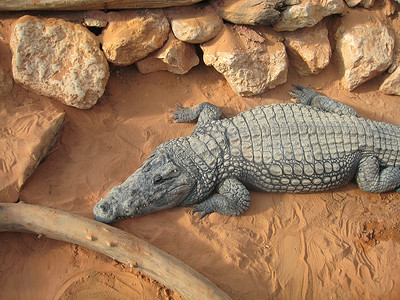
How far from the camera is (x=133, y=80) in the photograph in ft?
15.1

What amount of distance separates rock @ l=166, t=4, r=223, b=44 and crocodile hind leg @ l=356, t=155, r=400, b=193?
2631 mm

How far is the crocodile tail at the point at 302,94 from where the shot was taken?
4721 mm

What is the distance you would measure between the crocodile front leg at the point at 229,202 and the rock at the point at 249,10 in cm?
226

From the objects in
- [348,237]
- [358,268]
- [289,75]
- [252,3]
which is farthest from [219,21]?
[358,268]

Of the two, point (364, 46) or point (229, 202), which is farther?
point (364, 46)

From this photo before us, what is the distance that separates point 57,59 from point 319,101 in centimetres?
365

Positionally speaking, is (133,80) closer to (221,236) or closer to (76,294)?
(221,236)

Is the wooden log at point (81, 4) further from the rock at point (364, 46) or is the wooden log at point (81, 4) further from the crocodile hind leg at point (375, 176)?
the crocodile hind leg at point (375, 176)

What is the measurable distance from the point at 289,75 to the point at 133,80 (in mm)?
2455

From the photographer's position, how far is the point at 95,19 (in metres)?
4.00

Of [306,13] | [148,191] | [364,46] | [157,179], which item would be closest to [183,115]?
[157,179]

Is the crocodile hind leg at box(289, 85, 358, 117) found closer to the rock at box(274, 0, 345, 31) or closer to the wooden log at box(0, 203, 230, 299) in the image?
the rock at box(274, 0, 345, 31)

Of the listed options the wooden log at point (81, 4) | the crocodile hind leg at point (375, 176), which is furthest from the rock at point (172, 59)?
the crocodile hind leg at point (375, 176)

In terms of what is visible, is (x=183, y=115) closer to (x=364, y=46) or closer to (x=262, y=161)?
(x=262, y=161)
